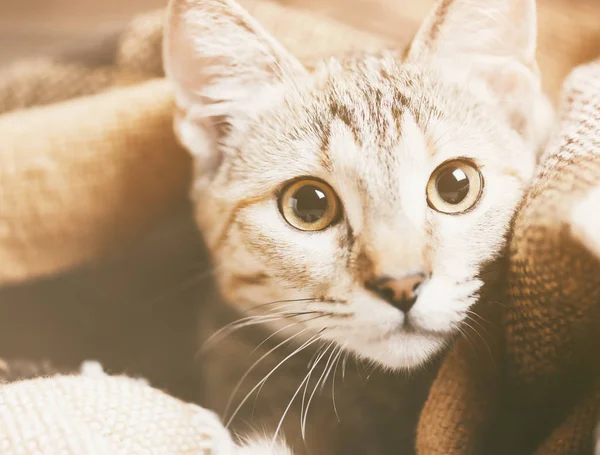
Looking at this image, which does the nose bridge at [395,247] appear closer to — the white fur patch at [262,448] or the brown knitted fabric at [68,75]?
the white fur patch at [262,448]

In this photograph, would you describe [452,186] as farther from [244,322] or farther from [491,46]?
[244,322]

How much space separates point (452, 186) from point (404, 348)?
0.17 metres

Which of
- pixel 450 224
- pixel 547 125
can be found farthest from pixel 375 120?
pixel 547 125

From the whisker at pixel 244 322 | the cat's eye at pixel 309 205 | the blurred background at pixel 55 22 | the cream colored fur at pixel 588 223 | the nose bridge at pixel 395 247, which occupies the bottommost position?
the whisker at pixel 244 322

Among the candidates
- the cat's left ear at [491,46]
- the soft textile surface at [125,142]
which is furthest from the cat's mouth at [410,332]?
the soft textile surface at [125,142]

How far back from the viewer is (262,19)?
0.83 metres

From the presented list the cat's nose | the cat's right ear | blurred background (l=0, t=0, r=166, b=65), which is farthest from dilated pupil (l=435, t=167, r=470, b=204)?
blurred background (l=0, t=0, r=166, b=65)

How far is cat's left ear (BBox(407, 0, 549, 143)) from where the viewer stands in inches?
22.7

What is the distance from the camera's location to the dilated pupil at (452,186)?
0.54 meters

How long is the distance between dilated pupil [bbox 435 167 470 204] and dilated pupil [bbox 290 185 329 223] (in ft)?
0.38

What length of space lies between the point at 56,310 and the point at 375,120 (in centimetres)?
51

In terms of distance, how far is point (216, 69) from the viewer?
0.65 m

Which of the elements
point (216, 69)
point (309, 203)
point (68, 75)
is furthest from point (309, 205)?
point (68, 75)

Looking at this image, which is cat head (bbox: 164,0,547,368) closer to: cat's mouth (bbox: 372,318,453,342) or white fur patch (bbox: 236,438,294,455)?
cat's mouth (bbox: 372,318,453,342)
